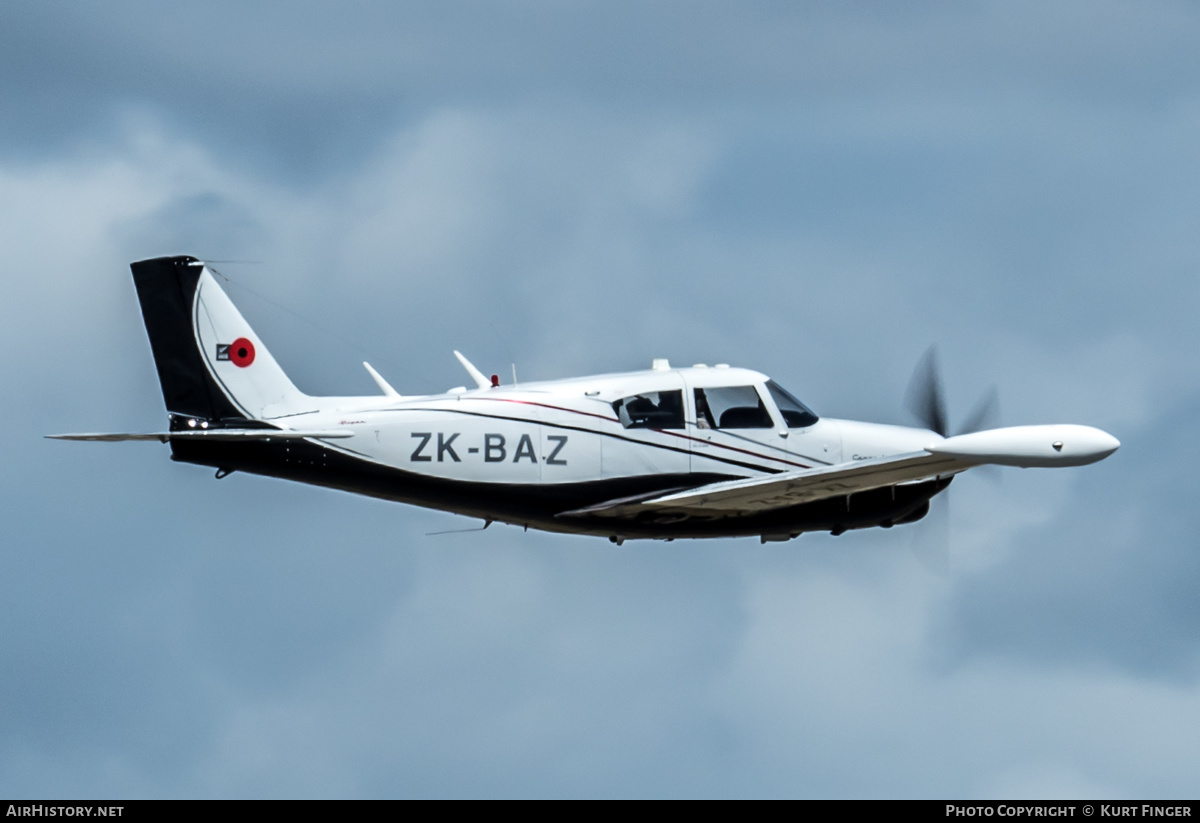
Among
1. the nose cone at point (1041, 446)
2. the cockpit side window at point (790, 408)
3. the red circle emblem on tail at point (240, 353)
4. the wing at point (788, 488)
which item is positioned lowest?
the wing at point (788, 488)

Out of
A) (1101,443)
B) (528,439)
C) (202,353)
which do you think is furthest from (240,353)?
(1101,443)

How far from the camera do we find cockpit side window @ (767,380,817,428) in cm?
2841

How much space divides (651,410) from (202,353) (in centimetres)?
732

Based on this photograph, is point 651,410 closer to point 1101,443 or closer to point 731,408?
point 731,408

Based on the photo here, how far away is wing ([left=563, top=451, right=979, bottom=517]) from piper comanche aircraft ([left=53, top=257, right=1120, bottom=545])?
0.12 feet

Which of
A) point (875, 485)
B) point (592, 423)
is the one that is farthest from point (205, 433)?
point (875, 485)

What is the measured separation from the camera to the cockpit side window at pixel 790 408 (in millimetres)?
28406

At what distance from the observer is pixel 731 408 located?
92.1 feet

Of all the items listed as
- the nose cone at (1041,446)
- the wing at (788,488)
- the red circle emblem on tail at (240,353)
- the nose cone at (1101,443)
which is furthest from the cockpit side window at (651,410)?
the nose cone at (1101,443)

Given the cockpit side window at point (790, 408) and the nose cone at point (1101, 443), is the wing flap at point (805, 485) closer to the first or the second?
the cockpit side window at point (790, 408)

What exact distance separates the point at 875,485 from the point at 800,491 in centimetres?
119

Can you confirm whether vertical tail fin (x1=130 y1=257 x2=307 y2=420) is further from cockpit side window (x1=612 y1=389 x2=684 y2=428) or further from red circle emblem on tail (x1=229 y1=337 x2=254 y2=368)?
cockpit side window (x1=612 y1=389 x2=684 y2=428)

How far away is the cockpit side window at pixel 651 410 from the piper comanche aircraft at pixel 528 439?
0.02 meters

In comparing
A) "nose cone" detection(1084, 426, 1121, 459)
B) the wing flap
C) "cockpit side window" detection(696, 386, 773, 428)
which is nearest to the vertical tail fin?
the wing flap
